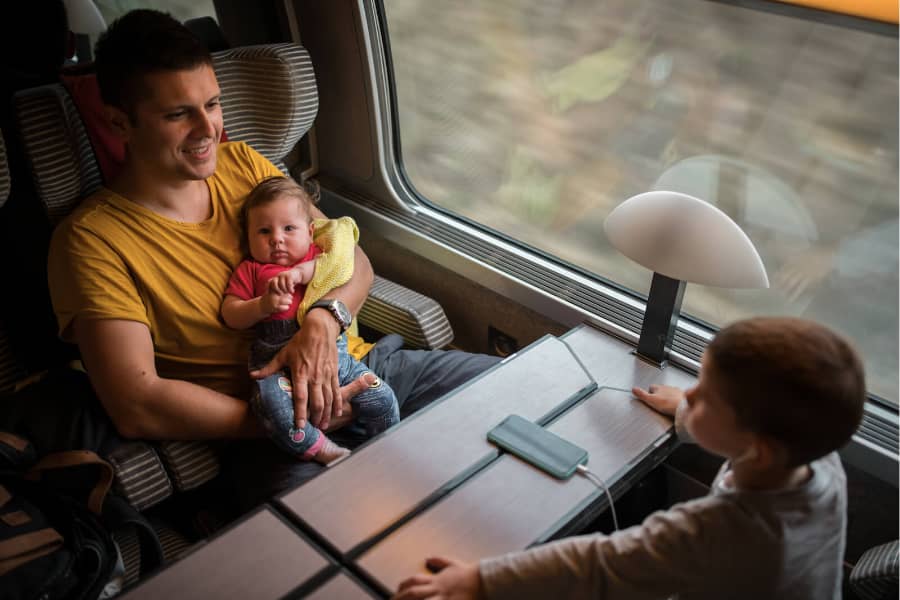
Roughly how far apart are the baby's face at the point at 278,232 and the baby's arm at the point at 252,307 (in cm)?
13

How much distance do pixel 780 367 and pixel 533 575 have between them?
531 mm

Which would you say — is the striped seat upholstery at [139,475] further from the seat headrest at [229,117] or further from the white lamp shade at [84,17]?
the white lamp shade at [84,17]

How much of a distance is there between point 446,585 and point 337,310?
90 centimetres

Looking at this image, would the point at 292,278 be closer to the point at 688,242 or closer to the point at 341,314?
the point at 341,314

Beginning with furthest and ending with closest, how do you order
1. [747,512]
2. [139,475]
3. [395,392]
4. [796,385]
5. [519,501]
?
[395,392] → [139,475] → [519,501] → [747,512] → [796,385]

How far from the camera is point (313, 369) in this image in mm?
1965

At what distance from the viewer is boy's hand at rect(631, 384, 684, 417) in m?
1.86

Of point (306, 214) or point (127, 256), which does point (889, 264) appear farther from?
point (127, 256)

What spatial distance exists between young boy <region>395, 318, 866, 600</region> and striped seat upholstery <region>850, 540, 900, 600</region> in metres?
0.36

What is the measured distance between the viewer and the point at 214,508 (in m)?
2.22

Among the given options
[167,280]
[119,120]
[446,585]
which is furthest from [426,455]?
[119,120]

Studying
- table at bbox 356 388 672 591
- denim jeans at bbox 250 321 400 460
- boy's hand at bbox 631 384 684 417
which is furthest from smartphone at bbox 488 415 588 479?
denim jeans at bbox 250 321 400 460

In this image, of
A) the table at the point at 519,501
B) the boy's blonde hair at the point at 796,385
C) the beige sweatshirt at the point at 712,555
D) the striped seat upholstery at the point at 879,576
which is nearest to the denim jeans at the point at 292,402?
the table at the point at 519,501

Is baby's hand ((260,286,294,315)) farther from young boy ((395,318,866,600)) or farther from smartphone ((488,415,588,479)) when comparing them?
young boy ((395,318,866,600))
